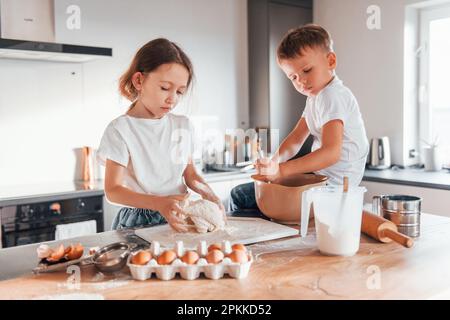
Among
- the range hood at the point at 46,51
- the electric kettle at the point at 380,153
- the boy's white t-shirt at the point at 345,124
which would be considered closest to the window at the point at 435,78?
the electric kettle at the point at 380,153

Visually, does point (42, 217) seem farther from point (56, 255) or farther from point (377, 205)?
point (377, 205)

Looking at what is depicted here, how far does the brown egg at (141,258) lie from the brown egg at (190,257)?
6cm

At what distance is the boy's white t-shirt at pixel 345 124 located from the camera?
144 cm

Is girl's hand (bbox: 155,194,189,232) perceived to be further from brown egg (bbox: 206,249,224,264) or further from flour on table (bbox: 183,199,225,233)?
brown egg (bbox: 206,249,224,264)

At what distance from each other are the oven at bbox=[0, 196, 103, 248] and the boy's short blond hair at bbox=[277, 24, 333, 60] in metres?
1.39

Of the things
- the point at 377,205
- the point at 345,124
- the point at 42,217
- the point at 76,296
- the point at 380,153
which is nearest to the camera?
the point at 76,296

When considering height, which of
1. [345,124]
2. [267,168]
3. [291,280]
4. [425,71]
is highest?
[425,71]

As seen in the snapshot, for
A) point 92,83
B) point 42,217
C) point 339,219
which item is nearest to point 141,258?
point 339,219

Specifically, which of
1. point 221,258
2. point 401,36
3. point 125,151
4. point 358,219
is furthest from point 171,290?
point 401,36

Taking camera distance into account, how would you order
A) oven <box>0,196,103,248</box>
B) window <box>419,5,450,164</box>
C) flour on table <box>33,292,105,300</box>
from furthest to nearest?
window <box>419,5,450,164</box> < oven <box>0,196,103,248</box> < flour on table <box>33,292,105,300</box>

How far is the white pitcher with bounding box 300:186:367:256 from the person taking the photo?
0.97 meters

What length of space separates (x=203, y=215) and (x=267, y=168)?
10.0 inches

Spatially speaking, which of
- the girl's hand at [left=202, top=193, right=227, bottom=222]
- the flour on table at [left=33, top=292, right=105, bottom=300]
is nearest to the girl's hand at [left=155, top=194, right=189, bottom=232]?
the girl's hand at [left=202, top=193, right=227, bottom=222]

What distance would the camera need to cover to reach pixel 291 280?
84 centimetres
